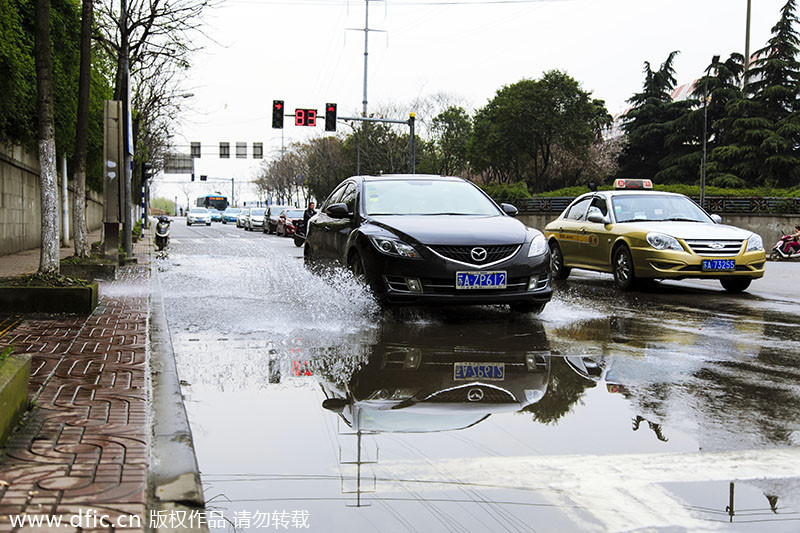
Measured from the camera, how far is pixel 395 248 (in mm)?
7570

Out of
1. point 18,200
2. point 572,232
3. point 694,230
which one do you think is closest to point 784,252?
point 572,232

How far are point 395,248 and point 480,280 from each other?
88 cm

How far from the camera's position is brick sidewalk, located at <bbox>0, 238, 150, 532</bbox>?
2787 mm

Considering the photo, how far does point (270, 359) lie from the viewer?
19.4 ft

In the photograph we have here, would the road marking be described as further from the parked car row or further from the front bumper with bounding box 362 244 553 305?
the parked car row

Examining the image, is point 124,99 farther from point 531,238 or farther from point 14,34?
point 531,238

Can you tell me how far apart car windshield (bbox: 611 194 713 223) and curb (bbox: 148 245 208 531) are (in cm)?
857

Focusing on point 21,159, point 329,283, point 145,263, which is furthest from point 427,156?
point 329,283

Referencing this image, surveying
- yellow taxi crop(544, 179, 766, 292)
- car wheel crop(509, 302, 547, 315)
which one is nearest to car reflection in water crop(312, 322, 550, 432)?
car wheel crop(509, 302, 547, 315)

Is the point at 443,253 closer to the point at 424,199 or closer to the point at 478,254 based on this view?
the point at 478,254

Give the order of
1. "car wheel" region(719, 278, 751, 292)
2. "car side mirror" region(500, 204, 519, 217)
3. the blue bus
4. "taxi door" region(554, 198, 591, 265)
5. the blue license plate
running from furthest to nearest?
1. the blue bus
2. "taxi door" region(554, 198, 591, 265)
3. "car wheel" region(719, 278, 751, 292)
4. "car side mirror" region(500, 204, 519, 217)
5. the blue license plate

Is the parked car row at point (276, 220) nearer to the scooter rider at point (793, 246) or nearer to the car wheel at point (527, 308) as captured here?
the scooter rider at point (793, 246)

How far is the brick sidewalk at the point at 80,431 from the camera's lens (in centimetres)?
279

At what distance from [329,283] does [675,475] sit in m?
6.58
